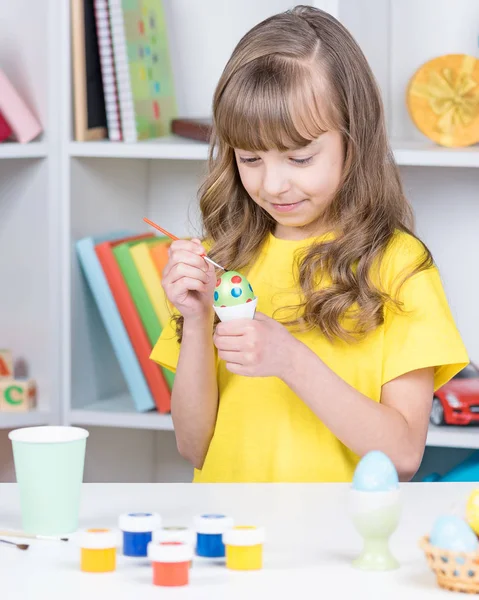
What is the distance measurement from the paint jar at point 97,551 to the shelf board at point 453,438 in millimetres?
1039

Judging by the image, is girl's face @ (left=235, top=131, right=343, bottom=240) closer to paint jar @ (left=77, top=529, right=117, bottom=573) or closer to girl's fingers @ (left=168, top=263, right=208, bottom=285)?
girl's fingers @ (left=168, top=263, right=208, bottom=285)

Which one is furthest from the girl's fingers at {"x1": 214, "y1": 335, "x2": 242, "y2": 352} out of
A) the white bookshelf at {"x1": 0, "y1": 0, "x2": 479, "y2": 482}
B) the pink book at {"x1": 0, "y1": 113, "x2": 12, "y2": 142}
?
the pink book at {"x1": 0, "y1": 113, "x2": 12, "y2": 142}

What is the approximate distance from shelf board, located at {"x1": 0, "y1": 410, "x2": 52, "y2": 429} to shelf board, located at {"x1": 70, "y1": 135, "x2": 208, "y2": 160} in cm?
47

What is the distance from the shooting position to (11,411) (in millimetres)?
1856

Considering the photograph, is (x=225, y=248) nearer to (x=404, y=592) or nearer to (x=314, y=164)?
(x=314, y=164)

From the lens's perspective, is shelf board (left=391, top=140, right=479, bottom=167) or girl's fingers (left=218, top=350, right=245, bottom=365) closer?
girl's fingers (left=218, top=350, right=245, bottom=365)

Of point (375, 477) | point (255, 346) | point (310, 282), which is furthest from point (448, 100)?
point (375, 477)

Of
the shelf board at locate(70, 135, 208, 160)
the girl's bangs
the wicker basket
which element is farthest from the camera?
the shelf board at locate(70, 135, 208, 160)

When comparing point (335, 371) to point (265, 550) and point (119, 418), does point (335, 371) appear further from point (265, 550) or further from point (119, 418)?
point (119, 418)

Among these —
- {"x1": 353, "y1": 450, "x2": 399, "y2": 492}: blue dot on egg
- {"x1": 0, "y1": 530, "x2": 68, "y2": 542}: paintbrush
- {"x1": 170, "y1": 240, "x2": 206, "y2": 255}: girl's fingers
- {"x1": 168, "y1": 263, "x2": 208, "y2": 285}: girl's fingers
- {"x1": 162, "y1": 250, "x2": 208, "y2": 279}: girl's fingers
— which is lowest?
{"x1": 0, "y1": 530, "x2": 68, "y2": 542}: paintbrush

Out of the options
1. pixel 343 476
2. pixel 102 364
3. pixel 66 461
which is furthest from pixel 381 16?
pixel 66 461

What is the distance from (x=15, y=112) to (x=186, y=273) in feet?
2.50

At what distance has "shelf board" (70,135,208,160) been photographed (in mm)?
1775

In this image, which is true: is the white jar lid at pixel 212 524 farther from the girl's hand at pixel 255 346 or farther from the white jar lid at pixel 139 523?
the girl's hand at pixel 255 346
